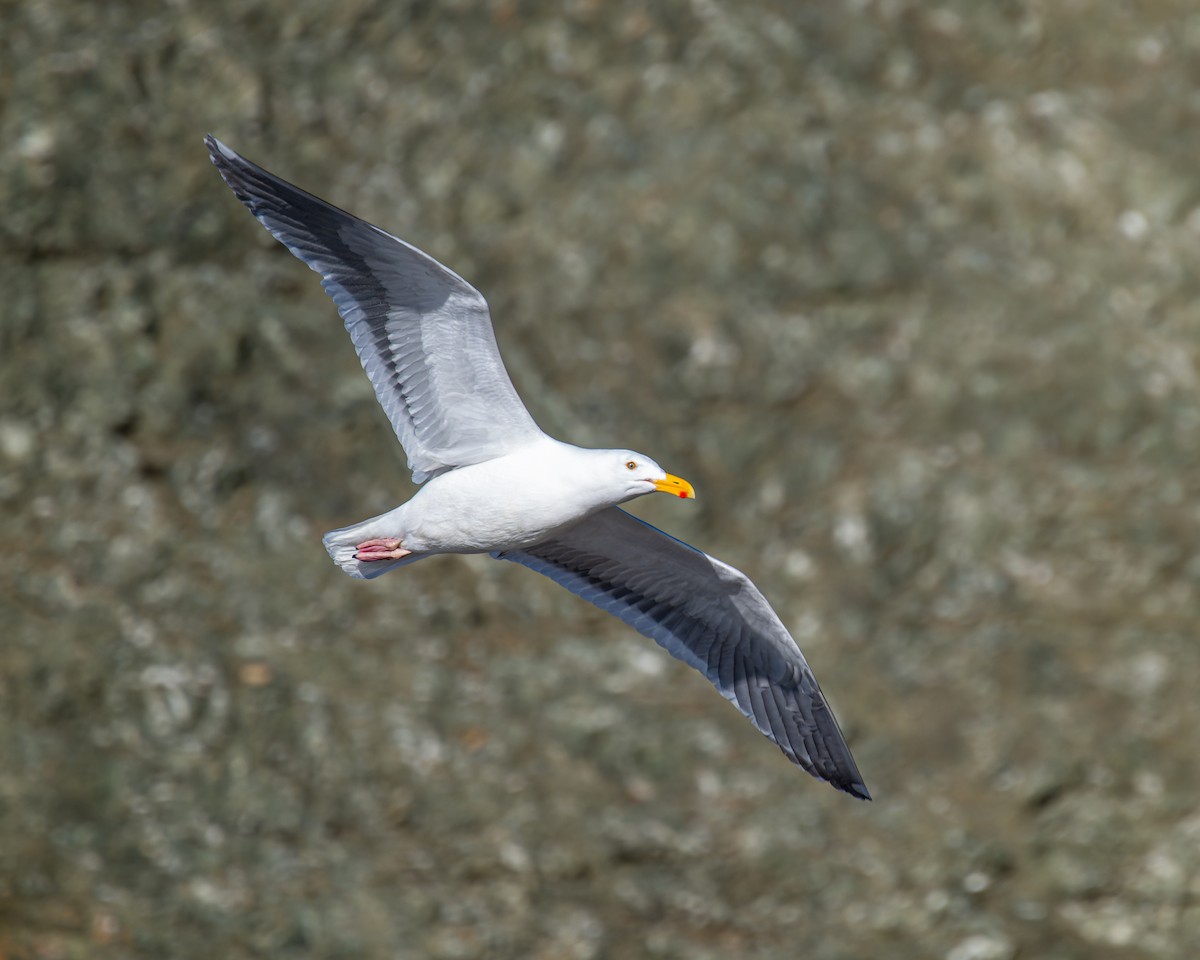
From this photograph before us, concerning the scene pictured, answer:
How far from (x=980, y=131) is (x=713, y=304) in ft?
9.97

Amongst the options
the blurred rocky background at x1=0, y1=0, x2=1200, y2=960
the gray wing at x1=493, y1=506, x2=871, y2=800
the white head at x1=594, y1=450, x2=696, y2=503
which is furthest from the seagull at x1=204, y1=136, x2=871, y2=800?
the blurred rocky background at x1=0, y1=0, x2=1200, y2=960

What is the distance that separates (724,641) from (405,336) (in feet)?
8.60

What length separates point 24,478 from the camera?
1579cm

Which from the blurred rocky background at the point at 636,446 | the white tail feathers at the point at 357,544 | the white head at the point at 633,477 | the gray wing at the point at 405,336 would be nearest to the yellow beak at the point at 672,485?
the white head at the point at 633,477

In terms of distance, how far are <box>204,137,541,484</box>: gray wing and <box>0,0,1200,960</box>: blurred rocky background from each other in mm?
6111

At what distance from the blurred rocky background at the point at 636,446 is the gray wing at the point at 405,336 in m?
6.11

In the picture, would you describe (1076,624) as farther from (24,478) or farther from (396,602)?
(24,478)

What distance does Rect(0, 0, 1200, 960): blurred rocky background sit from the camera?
14312 mm

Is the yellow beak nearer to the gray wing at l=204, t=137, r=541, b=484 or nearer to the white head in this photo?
the white head

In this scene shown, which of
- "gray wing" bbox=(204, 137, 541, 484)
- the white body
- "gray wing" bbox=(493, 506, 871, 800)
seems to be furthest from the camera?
"gray wing" bbox=(493, 506, 871, 800)

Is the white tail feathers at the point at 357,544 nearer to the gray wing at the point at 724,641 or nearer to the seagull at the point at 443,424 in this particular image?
the seagull at the point at 443,424

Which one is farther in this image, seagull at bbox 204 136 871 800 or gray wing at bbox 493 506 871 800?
gray wing at bbox 493 506 871 800

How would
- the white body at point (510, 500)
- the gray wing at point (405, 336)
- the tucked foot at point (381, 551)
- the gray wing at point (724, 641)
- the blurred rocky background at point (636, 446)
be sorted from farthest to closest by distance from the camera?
the blurred rocky background at point (636, 446) → the gray wing at point (724, 641) → the tucked foot at point (381, 551) → the gray wing at point (405, 336) → the white body at point (510, 500)

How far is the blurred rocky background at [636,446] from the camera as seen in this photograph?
47.0 ft
